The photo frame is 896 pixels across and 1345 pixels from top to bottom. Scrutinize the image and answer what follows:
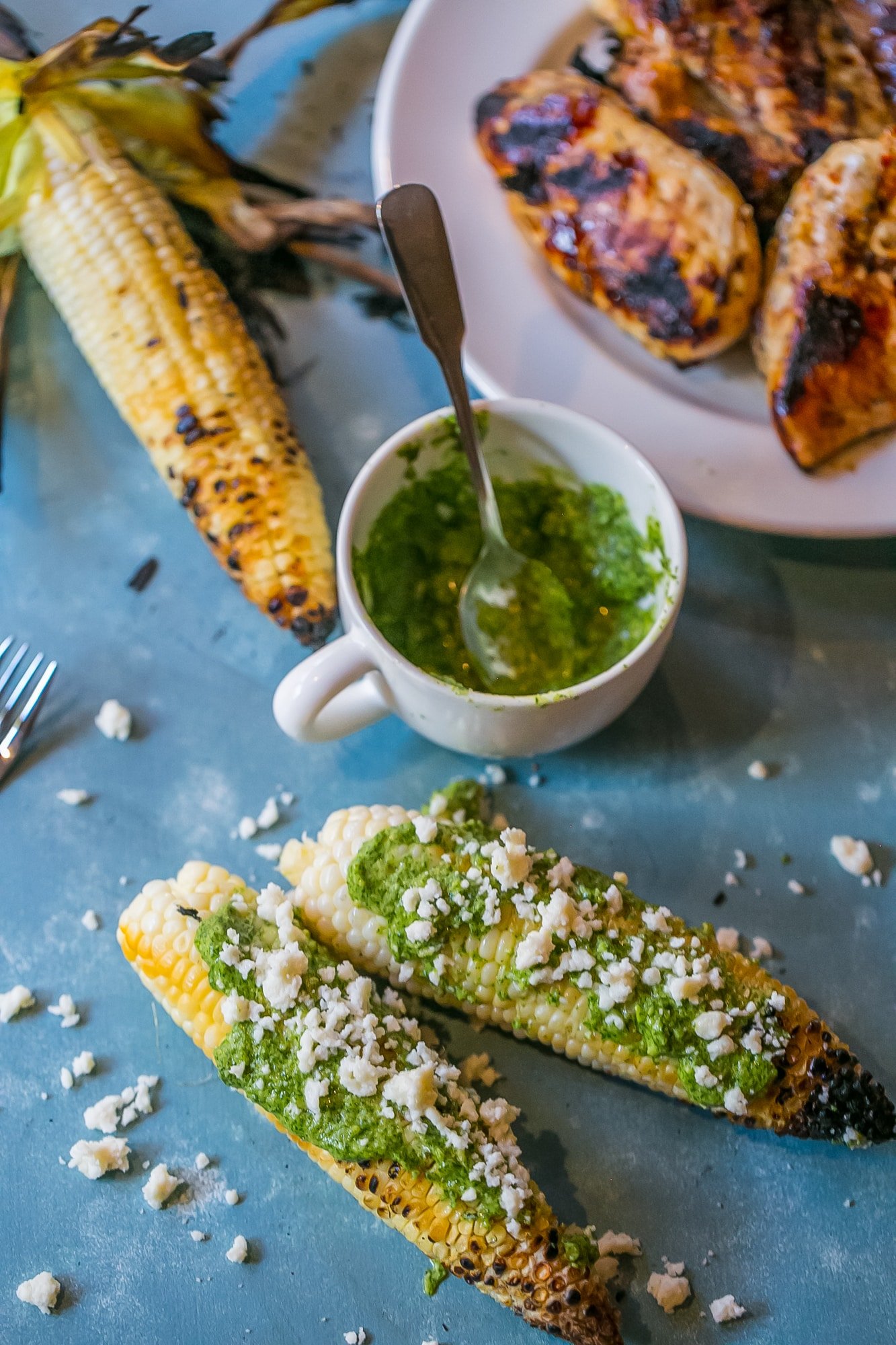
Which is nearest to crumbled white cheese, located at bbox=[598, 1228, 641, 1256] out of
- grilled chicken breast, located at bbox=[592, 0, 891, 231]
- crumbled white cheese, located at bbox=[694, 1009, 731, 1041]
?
crumbled white cheese, located at bbox=[694, 1009, 731, 1041]

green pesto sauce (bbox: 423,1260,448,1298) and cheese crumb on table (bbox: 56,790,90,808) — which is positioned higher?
cheese crumb on table (bbox: 56,790,90,808)

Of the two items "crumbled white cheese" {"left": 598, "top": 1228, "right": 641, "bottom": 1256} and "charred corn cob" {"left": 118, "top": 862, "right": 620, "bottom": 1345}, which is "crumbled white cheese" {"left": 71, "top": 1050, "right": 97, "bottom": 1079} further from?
"crumbled white cheese" {"left": 598, "top": 1228, "right": 641, "bottom": 1256}

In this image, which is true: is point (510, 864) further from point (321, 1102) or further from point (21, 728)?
point (21, 728)

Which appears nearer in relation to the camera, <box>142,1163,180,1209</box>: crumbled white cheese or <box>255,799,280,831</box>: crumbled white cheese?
<box>142,1163,180,1209</box>: crumbled white cheese

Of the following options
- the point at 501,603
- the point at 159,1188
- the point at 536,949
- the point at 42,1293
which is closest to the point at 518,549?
the point at 501,603

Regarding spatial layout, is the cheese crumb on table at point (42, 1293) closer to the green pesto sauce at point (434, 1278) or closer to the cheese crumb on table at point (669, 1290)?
the green pesto sauce at point (434, 1278)
